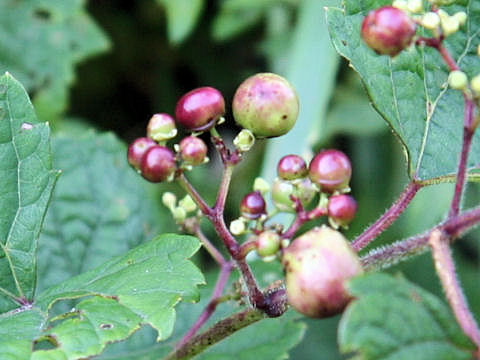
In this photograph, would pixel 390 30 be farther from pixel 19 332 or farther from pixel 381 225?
pixel 19 332

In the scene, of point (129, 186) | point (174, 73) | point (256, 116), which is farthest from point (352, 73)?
point (256, 116)

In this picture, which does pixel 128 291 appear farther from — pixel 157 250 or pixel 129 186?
pixel 129 186

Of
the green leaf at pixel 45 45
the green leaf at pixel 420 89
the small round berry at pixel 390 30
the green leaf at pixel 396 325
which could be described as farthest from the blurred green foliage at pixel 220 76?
the green leaf at pixel 396 325

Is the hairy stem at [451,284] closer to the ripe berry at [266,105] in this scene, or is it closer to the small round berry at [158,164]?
the ripe berry at [266,105]

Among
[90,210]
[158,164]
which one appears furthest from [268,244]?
[90,210]

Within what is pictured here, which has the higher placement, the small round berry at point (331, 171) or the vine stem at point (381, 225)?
the small round berry at point (331, 171)
